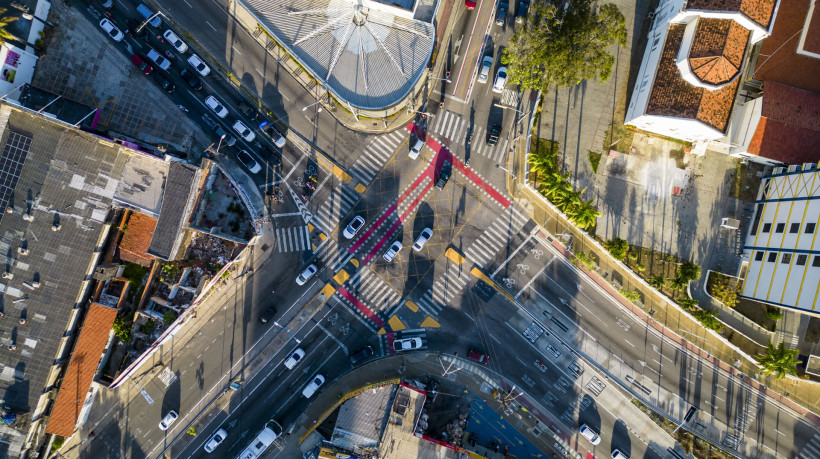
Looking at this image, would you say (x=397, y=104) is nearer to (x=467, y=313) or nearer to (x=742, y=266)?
(x=467, y=313)

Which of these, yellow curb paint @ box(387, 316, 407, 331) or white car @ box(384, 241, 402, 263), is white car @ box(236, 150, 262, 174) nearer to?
white car @ box(384, 241, 402, 263)

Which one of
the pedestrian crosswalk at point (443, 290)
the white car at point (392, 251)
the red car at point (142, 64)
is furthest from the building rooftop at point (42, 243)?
the pedestrian crosswalk at point (443, 290)

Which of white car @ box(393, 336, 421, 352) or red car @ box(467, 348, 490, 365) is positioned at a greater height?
red car @ box(467, 348, 490, 365)

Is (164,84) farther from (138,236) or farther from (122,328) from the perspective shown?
(122,328)

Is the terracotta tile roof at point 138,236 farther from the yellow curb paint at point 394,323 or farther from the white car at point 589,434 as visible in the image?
the white car at point 589,434

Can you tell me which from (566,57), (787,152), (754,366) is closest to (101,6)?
(566,57)

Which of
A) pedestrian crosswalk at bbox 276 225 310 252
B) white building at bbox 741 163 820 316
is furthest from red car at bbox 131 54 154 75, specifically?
white building at bbox 741 163 820 316
